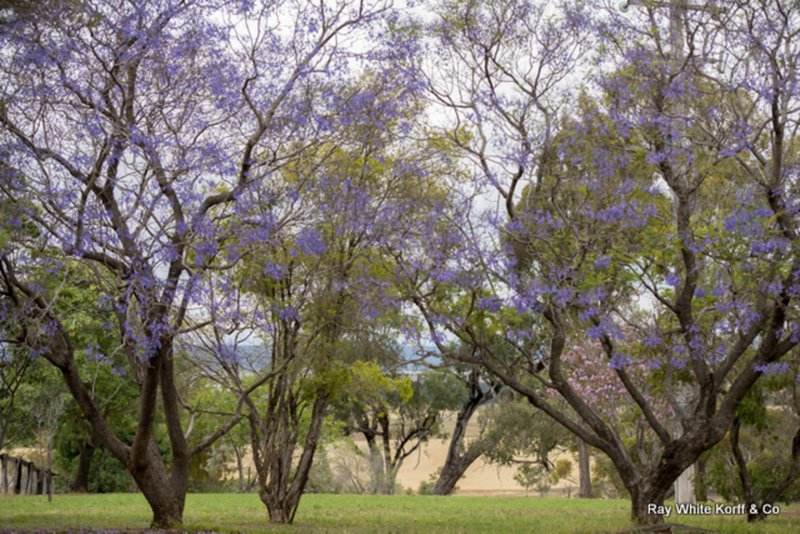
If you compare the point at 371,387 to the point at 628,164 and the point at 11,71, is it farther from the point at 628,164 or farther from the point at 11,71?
the point at 11,71

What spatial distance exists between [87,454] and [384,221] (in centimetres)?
1981

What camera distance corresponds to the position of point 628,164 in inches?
500

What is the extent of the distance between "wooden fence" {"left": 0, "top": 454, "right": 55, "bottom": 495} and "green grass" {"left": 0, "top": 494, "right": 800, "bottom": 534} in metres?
3.75

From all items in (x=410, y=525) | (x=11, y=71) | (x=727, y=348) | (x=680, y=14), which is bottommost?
(x=410, y=525)

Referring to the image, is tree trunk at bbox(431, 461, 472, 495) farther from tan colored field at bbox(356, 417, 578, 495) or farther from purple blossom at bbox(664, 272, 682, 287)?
purple blossom at bbox(664, 272, 682, 287)

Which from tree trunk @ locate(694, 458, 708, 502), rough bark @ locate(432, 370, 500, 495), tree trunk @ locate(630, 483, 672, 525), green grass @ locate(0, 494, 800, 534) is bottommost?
green grass @ locate(0, 494, 800, 534)

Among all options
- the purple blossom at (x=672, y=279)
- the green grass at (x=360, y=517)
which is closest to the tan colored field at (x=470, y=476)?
the green grass at (x=360, y=517)

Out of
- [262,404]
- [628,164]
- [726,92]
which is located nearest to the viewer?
[726,92]

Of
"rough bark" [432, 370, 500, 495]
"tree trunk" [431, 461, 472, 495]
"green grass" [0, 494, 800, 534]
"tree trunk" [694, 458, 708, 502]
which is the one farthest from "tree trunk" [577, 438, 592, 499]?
"tree trunk" [694, 458, 708, 502]

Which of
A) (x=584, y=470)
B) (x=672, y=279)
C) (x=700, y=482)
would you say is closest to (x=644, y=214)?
(x=672, y=279)

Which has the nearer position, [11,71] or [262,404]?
[11,71]

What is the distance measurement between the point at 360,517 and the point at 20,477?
15.6 metres

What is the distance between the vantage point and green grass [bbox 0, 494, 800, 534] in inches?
497

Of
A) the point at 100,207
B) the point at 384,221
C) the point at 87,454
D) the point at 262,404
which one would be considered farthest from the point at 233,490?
the point at 100,207
